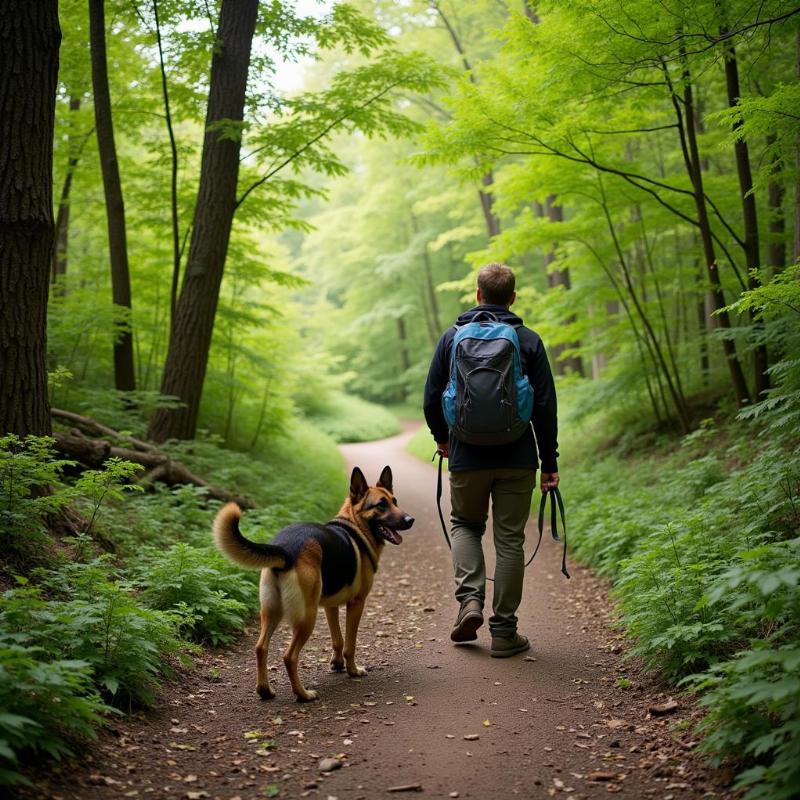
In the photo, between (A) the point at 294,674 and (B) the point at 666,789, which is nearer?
(B) the point at 666,789

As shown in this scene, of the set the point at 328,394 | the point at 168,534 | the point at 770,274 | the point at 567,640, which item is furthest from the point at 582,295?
the point at 328,394

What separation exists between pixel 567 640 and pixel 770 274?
517 centimetres

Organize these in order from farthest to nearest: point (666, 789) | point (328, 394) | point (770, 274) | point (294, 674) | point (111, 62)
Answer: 1. point (328, 394)
2. point (111, 62)
3. point (770, 274)
4. point (294, 674)
5. point (666, 789)

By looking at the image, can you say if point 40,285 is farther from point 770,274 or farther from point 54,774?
point 770,274

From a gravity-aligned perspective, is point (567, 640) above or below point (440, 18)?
below

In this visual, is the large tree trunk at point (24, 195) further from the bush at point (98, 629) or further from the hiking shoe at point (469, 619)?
the hiking shoe at point (469, 619)

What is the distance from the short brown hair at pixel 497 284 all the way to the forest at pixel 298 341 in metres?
1.99

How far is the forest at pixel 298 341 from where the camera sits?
3.39 m

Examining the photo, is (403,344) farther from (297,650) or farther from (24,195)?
(297,650)

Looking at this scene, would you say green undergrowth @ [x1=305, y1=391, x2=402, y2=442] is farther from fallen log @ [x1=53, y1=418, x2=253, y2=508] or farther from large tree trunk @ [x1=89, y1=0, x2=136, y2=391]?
fallen log @ [x1=53, y1=418, x2=253, y2=508]

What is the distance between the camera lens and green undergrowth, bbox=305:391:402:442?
955 inches

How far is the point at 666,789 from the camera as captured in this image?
272 cm

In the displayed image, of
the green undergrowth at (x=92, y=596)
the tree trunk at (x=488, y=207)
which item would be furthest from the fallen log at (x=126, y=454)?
the tree trunk at (x=488, y=207)

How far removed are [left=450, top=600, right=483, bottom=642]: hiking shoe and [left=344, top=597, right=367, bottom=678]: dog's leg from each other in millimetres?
714
